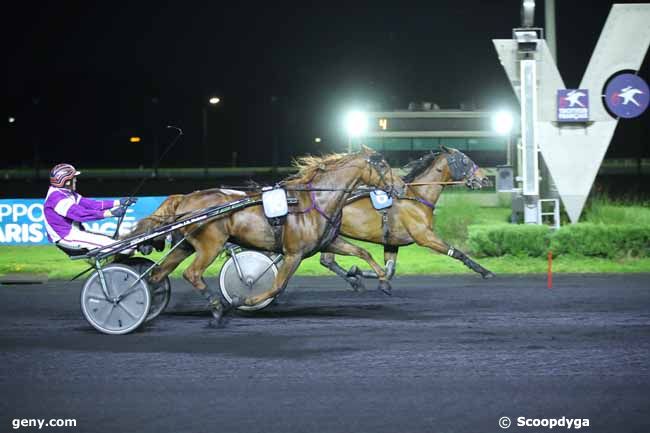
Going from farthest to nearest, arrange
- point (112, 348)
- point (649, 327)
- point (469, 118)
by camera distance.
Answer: point (469, 118) < point (649, 327) < point (112, 348)

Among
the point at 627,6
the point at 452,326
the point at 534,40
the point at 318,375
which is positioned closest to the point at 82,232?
the point at 318,375

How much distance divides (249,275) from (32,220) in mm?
7329

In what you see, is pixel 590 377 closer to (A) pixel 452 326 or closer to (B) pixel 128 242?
(A) pixel 452 326

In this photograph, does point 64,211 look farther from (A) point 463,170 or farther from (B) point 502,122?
(B) point 502,122

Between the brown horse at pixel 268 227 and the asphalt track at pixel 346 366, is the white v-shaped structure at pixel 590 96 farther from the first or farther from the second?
the brown horse at pixel 268 227

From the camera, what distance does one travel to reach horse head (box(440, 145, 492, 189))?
10.5 metres

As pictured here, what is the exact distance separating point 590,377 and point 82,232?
4.57 meters

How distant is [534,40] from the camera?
554 inches

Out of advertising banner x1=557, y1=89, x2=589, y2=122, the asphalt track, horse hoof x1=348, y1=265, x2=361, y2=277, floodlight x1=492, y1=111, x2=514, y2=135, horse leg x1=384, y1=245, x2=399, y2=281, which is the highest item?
floodlight x1=492, y1=111, x2=514, y2=135

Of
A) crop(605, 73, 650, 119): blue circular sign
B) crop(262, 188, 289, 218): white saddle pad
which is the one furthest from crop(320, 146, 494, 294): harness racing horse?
crop(605, 73, 650, 119): blue circular sign

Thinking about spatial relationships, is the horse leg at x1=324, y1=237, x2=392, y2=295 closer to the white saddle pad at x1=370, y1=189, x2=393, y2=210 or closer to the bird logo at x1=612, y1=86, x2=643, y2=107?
the white saddle pad at x1=370, y1=189, x2=393, y2=210

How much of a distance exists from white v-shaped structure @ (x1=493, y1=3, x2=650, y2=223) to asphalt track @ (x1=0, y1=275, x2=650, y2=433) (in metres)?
5.22

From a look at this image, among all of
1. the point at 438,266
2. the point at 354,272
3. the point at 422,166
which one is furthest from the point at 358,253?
the point at 438,266

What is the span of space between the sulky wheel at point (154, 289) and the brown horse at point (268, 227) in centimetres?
14
